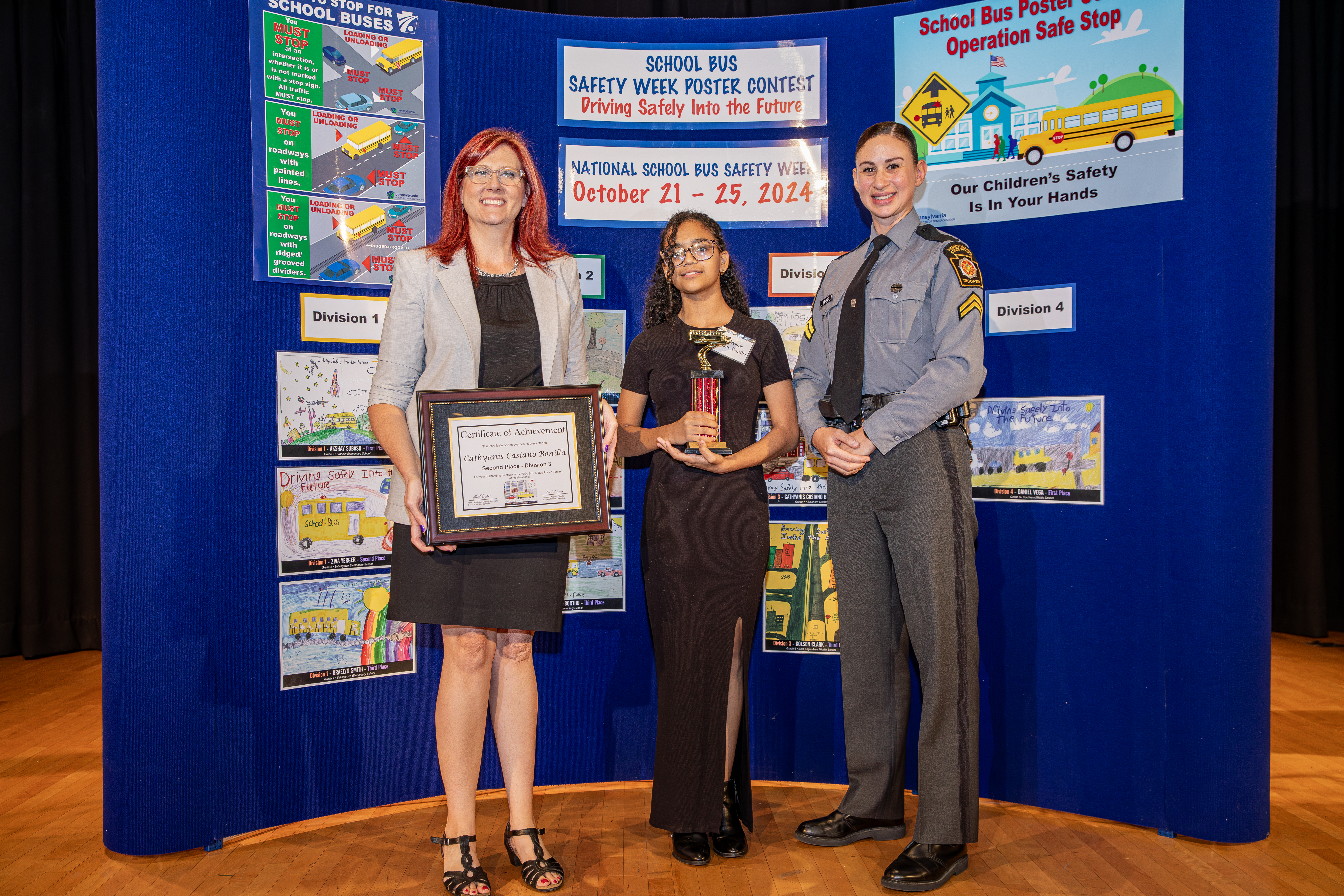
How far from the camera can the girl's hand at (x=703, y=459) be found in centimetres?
247

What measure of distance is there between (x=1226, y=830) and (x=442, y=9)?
376 cm

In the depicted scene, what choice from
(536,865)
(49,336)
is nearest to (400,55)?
(536,865)

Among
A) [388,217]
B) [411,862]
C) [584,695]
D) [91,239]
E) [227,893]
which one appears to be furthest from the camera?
[91,239]

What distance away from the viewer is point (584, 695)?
3.19 m

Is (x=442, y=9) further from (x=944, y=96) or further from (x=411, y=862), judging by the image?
(x=411, y=862)

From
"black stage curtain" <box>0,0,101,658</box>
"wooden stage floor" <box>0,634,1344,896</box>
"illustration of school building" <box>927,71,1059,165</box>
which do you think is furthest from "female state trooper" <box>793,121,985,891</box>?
"black stage curtain" <box>0,0,101,658</box>

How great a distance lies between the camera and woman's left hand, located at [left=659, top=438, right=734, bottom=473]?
2.47m

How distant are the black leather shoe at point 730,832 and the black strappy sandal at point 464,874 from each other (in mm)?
673

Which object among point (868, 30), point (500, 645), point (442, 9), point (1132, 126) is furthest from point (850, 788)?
point (442, 9)

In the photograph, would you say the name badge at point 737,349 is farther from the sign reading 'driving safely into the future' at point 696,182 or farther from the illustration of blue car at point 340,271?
the illustration of blue car at point 340,271

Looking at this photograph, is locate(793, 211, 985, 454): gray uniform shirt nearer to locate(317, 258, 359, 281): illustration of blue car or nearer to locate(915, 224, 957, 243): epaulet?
locate(915, 224, 957, 243): epaulet

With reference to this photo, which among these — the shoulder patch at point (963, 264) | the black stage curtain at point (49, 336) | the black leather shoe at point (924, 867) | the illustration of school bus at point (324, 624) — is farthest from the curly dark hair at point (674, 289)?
the black stage curtain at point (49, 336)

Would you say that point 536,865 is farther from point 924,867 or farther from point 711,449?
point 711,449

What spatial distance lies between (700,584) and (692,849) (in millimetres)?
793
